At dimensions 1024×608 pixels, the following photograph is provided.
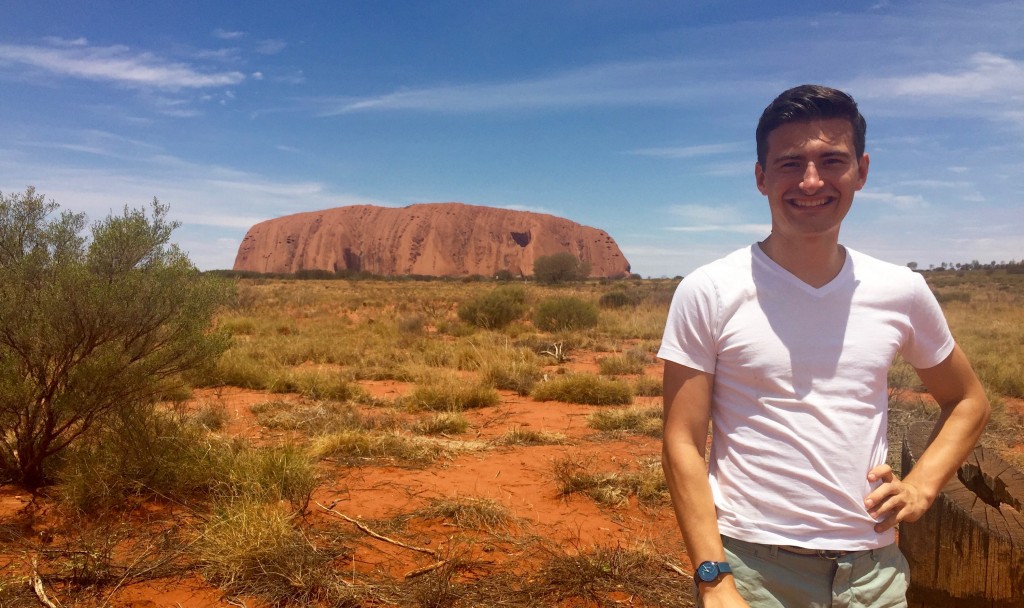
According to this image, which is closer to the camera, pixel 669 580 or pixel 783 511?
pixel 783 511

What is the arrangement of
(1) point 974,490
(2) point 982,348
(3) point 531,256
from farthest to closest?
(3) point 531,256 < (2) point 982,348 < (1) point 974,490

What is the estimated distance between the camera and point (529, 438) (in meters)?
6.31

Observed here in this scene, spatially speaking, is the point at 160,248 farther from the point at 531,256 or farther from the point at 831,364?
the point at 531,256

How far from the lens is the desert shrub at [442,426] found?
6457 millimetres

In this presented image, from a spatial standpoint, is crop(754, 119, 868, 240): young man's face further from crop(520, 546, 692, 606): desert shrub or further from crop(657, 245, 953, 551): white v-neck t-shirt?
crop(520, 546, 692, 606): desert shrub

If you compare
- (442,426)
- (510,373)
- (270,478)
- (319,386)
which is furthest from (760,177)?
(510,373)

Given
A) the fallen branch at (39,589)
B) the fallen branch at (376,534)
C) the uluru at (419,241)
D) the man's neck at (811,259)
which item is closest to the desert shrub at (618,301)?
the fallen branch at (376,534)

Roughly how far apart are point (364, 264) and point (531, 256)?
94.7 feet

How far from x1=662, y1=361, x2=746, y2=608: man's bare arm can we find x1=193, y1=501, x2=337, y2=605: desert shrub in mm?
2342

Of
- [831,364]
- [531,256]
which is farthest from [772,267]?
[531,256]

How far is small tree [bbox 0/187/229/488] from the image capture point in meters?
4.12

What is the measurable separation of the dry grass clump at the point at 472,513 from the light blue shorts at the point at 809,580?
2.74 meters

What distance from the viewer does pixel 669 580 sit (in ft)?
10.9

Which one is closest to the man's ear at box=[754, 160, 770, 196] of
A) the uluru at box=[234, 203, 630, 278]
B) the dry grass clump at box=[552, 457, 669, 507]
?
A: the dry grass clump at box=[552, 457, 669, 507]
